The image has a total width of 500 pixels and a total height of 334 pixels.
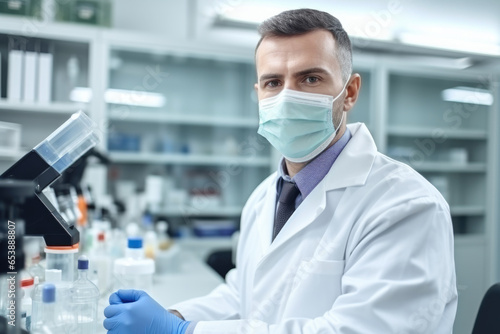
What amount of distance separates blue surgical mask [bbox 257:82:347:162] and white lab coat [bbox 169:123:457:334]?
0.27 ft

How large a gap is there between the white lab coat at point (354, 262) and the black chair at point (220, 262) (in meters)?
1.50

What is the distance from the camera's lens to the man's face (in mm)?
1141

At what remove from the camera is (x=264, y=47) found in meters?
1.21

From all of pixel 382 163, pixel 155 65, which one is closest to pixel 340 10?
pixel 155 65

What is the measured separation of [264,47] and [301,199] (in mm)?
442

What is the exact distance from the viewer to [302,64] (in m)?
1.13

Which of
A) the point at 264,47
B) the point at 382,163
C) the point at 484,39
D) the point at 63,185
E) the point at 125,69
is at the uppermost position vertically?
the point at 484,39

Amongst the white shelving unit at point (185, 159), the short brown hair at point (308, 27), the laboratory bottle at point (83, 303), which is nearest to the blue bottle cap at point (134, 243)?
the laboratory bottle at point (83, 303)

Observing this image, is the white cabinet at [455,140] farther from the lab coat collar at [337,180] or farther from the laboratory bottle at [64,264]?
the laboratory bottle at [64,264]

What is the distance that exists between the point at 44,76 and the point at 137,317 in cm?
208

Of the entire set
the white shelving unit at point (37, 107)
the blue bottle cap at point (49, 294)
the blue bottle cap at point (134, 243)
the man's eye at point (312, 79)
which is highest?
the man's eye at point (312, 79)

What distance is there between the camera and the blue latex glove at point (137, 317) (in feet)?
2.89

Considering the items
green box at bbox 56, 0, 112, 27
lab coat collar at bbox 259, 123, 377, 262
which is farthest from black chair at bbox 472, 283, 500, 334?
green box at bbox 56, 0, 112, 27

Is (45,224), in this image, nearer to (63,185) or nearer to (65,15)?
(63,185)
